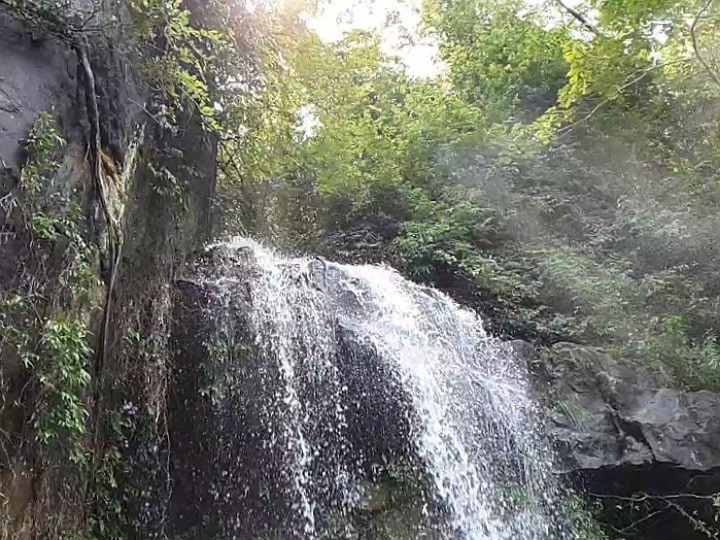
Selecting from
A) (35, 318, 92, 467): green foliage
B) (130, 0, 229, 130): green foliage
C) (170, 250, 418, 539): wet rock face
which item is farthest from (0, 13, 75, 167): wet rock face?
(170, 250, 418, 539): wet rock face

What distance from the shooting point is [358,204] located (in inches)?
388

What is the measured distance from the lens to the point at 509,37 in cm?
1209

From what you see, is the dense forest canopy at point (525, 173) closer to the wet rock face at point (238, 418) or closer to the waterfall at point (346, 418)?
the waterfall at point (346, 418)

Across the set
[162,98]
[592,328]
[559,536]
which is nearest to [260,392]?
[162,98]

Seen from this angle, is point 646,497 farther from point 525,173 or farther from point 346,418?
point 525,173

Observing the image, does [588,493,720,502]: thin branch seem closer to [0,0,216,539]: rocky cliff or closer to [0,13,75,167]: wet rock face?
[0,0,216,539]: rocky cliff

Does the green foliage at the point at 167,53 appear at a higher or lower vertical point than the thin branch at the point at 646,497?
higher

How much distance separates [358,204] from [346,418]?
4922 millimetres

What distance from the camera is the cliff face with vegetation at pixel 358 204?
352 cm

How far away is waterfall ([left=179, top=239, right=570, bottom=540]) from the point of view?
5.05 metres

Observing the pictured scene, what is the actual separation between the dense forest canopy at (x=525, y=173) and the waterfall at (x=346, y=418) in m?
1.51

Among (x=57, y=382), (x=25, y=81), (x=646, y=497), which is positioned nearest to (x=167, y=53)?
(x=25, y=81)

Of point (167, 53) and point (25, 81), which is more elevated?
point (167, 53)

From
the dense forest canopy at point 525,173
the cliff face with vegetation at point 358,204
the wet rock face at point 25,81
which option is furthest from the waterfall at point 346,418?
the wet rock face at point 25,81
